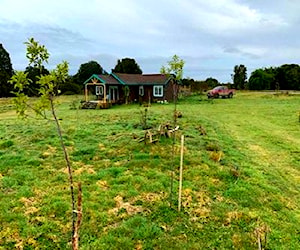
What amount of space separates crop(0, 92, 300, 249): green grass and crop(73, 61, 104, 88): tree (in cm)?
3481

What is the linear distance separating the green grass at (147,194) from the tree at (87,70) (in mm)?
34814

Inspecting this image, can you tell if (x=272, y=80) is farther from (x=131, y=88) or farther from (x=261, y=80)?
(x=131, y=88)

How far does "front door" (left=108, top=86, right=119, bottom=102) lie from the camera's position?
30070mm

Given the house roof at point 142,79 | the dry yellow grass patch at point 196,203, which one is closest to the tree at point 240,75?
the house roof at point 142,79

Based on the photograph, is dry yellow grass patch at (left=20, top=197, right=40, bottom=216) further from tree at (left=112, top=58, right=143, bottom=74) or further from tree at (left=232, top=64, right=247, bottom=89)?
tree at (left=232, top=64, right=247, bottom=89)

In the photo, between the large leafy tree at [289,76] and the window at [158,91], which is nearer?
the window at [158,91]

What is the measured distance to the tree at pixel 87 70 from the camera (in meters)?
44.3

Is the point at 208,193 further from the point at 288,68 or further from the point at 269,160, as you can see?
the point at 288,68

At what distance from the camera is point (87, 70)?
44.7m

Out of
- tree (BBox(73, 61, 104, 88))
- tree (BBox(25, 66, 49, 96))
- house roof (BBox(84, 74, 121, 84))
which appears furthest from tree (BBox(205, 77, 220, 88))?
tree (BBox(25, 66, 49, 96))

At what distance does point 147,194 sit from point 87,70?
133 feet

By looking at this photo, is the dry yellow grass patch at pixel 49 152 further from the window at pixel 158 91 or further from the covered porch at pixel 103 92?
the window at pixel 158 91

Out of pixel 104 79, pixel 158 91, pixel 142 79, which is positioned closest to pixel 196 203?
pixel 104 79

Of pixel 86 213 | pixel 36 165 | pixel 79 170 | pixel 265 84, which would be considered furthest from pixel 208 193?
pixel 265 84
